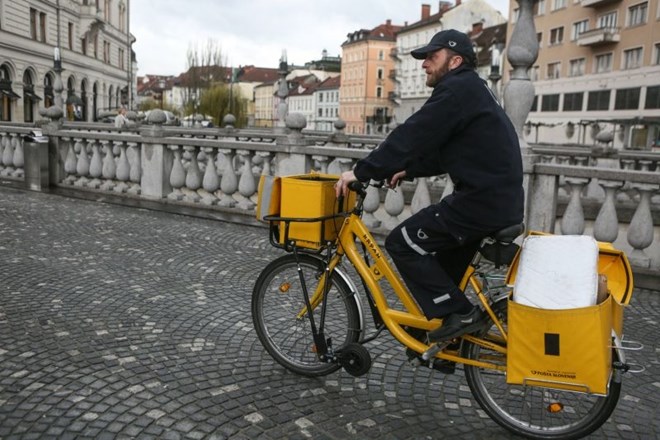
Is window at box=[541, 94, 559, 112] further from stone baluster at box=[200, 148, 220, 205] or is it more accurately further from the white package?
the white package

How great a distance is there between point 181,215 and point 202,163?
6495 millimetres

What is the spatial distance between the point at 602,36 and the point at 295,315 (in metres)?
50.0

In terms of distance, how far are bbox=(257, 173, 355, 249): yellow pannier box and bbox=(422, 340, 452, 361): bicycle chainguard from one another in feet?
2.82

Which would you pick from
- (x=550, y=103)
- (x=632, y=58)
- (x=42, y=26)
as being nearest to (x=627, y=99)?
(x=632, y=58)

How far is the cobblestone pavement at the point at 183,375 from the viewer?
3463mm

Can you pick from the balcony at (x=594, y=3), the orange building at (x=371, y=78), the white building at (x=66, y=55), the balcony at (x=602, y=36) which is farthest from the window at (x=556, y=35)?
the orange building at (x=371, y=78)

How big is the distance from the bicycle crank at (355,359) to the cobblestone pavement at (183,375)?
0.59 ft

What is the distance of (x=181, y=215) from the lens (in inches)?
403

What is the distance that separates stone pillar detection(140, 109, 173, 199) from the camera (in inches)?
425

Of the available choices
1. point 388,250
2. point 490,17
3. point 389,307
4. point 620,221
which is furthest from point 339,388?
point 490,17

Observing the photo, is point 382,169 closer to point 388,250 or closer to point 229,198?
point 388,250

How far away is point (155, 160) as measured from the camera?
36.0ft

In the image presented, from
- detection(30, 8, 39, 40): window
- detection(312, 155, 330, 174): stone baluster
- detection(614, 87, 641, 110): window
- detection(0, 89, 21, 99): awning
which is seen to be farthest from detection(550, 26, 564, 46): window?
detection(312, 155, 330, 174): stone baluster

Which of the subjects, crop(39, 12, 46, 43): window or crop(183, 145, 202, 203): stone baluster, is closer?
crop(183, 145, 202, 203): stone baluster
